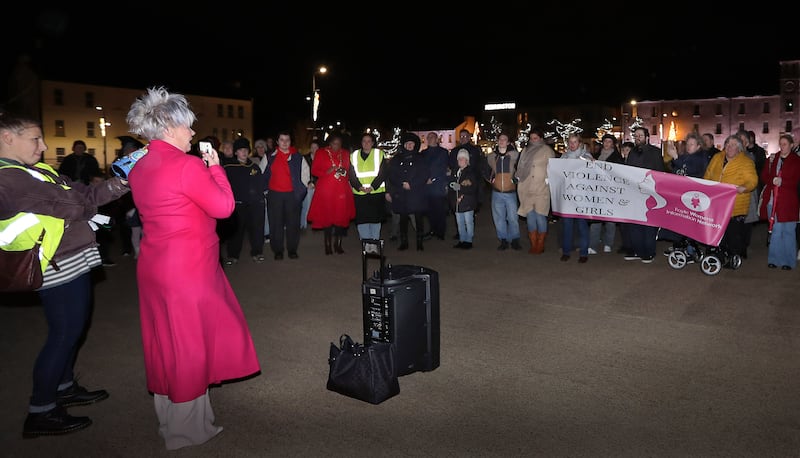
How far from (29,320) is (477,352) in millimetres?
5460

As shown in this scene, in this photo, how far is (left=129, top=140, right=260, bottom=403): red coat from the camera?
4.08 metres

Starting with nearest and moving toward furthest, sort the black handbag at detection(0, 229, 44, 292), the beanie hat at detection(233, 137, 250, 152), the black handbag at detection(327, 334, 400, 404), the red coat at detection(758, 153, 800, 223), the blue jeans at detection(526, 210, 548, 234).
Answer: the black handbag at detection(0, 229, 44, 292) → the black handbag at detection(327, 334, 400, 404) → the red coat at detection(758, 153, 800, 223) → the beanie hat at detection(233, 137, 250, 152) → the blue jeans at detection(526, 210, 548, 234)

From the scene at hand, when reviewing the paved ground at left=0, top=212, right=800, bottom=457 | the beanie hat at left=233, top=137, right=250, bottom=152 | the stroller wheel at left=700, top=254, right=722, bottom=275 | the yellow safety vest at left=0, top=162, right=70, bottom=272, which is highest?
the beanie hat at left=233, top=137, right=250, bottom=152

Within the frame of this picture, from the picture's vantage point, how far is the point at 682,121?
346 feet

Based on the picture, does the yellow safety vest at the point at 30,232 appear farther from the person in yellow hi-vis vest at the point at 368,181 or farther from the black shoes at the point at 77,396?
the person in yellow hi-vis vest at the point at 368,181

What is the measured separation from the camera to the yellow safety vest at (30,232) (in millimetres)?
4340

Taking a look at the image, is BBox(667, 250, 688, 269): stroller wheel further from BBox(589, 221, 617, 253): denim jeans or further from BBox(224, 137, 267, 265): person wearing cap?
BBox(224, 137, 267, 265): person wearing cap

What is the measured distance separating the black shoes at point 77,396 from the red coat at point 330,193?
7.39 meters

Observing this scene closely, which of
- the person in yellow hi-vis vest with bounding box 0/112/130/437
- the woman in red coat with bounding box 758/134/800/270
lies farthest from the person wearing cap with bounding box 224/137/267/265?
the woman in red coat with bounding box 758/134/800/270

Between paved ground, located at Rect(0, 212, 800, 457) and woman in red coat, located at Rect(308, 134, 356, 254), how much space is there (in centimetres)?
268

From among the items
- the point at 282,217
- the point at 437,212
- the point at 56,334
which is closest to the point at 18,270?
the point at 56,334

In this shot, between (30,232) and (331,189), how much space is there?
8.27 metres

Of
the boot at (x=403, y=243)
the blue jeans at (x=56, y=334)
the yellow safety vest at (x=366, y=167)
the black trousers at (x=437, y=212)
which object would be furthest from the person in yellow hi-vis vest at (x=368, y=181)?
the blue jeans at (x=56, y=334)

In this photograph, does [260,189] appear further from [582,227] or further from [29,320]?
[582,227]
